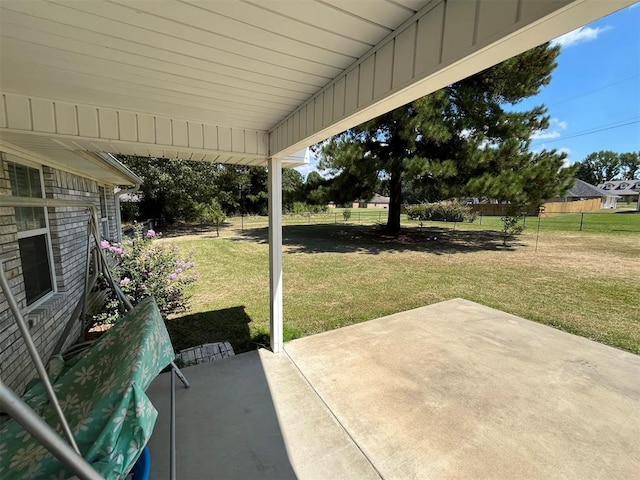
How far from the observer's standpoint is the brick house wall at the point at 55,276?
6.94 ft

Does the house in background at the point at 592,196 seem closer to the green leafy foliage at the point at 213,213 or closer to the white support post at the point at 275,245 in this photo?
the green leafy foliage at the point at 213,213

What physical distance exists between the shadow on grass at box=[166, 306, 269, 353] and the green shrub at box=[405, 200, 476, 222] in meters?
17.5

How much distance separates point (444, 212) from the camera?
20.3 m

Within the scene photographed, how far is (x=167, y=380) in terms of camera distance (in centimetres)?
259

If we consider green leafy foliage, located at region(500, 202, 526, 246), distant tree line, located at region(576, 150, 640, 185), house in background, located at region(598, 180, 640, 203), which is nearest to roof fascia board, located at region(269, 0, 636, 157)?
green leafy foliage, located at region(500, 202, 526, 246)

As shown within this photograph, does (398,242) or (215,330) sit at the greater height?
(398,242)

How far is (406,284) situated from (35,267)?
5738mm

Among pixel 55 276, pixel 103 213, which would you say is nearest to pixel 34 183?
pixel 55 276

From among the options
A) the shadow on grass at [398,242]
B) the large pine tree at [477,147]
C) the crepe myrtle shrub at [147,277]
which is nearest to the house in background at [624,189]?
the shadow on grass at [398,242]

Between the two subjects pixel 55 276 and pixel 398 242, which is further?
pixel 398 242

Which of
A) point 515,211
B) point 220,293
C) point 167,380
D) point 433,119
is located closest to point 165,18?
point 167,380

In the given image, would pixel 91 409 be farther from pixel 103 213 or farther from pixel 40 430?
pixel 103 213

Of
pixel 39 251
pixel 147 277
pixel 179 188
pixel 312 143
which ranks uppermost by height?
pixel 179 188

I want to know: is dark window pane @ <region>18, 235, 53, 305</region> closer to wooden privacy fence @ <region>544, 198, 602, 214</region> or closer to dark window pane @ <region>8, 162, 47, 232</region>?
dark window pane @ <region>8, 162, 47, 232</region>
